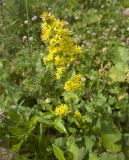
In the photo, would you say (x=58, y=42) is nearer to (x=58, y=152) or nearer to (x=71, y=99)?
(x=71, y=99)

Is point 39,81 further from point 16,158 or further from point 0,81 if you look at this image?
point 16,158

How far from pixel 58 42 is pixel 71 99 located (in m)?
0.44

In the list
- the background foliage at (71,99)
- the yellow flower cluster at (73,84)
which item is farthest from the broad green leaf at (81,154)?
the yellow flower cluster at (73,84)

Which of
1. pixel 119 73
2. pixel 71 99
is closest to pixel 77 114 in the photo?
pixel 71 99

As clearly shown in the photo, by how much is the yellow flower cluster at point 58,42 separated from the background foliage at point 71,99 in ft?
0.86

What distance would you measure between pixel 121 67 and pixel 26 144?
2.94ft

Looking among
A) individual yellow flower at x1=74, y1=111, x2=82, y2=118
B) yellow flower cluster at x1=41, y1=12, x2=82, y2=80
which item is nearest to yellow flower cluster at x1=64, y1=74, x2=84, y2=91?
yellow flower cluster at x1=41, y1=12, x2=82, y2=80

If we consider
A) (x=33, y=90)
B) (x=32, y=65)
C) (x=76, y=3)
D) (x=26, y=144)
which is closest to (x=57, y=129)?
(x=26, y=144)

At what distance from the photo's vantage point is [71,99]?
9.72 feet

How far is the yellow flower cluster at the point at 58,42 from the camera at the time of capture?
2764 millimetres

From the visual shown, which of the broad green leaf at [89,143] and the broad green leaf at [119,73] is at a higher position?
the broad green leaf at [119,73]

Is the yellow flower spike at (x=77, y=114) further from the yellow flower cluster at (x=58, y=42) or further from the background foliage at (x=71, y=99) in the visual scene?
the yellow flower cluster at (x=58, y=42)

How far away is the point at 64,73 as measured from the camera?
9.51ft

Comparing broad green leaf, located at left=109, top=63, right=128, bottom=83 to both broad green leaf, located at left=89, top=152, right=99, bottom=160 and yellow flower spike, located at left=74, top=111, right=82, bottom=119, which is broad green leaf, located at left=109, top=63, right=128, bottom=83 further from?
broad green leaf, located at left=89, top=152, right=99, bottom=160
